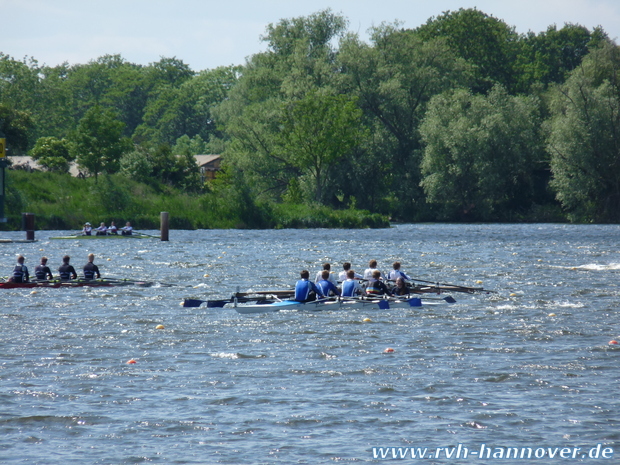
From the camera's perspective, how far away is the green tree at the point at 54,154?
299 feet

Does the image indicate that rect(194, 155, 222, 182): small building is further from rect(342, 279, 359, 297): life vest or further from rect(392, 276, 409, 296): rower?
rect(342, 279, 359, 297): life vest

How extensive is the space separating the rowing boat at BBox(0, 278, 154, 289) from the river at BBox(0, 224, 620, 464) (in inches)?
12.4

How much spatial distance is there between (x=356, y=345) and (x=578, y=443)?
8527 mm

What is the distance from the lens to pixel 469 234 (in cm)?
6950

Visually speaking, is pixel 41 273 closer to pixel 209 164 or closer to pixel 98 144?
pixel 98 144

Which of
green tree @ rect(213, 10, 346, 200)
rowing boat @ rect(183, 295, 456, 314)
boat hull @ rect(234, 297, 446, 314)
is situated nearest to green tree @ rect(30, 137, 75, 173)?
green tree @ rect(213, 10, 346, 200)

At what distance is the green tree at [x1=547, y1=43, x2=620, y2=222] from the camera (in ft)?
259

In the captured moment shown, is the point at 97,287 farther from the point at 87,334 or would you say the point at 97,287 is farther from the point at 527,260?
the point at 527,260

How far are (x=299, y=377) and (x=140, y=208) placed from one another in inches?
2483

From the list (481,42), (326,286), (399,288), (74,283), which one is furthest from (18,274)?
(481,42)

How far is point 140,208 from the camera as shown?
77938 mm

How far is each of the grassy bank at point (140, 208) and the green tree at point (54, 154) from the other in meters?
8.93

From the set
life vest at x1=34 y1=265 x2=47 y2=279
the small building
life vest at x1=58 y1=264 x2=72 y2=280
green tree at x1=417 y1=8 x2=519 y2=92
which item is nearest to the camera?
life vest at x1=34 y1=265 x2=47 y2=279

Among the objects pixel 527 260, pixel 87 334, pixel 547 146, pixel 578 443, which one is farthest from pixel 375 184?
pixel 578 443
